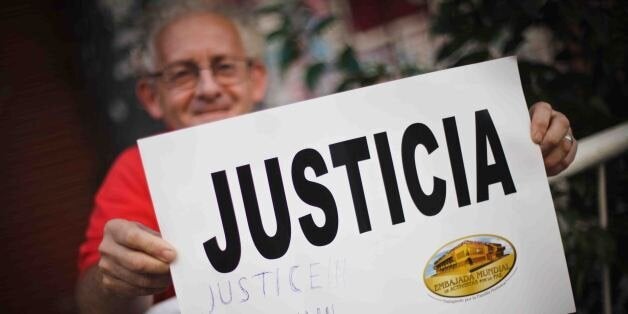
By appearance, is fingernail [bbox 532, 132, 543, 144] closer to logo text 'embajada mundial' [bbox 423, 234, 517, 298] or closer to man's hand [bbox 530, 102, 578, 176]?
man's hand [bbox 530, 102, 578, 176]

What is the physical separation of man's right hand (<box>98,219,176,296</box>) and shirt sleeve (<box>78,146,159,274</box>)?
120 millimetres

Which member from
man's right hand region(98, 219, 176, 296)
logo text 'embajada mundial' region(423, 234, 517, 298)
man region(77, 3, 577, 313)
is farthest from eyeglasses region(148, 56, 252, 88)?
logo text 'embajada mundial' region(423, 234, 517, 298)

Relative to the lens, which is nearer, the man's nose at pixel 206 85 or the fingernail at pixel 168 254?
the fingernail at pixel 168 254

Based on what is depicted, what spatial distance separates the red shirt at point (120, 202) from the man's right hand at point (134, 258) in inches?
4.7

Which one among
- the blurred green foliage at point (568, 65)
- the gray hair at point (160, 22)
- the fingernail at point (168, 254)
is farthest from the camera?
the blurred green foliage at point (568, 65)

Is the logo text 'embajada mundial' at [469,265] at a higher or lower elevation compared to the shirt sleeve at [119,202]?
lower

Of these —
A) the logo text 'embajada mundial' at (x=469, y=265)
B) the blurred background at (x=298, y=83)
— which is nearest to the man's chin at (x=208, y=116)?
the blurred background at (x=298, y=83)

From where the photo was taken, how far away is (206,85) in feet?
2.89

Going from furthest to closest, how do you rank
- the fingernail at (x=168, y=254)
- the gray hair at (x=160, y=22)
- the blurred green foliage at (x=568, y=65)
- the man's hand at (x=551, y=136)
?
the blurred green foliage at (x=568, y=65)
the gray hair at (x=160, y=22)
the man's hand at (x=551, y=136)
the fingernail at (x=168, y=254)

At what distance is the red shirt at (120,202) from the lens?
84cm

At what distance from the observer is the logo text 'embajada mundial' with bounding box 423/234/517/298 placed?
2.52ft

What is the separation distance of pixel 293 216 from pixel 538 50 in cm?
99

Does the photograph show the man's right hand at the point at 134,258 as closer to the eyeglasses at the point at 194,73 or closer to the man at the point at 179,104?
the man at the point at 179,104

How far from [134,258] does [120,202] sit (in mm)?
198
